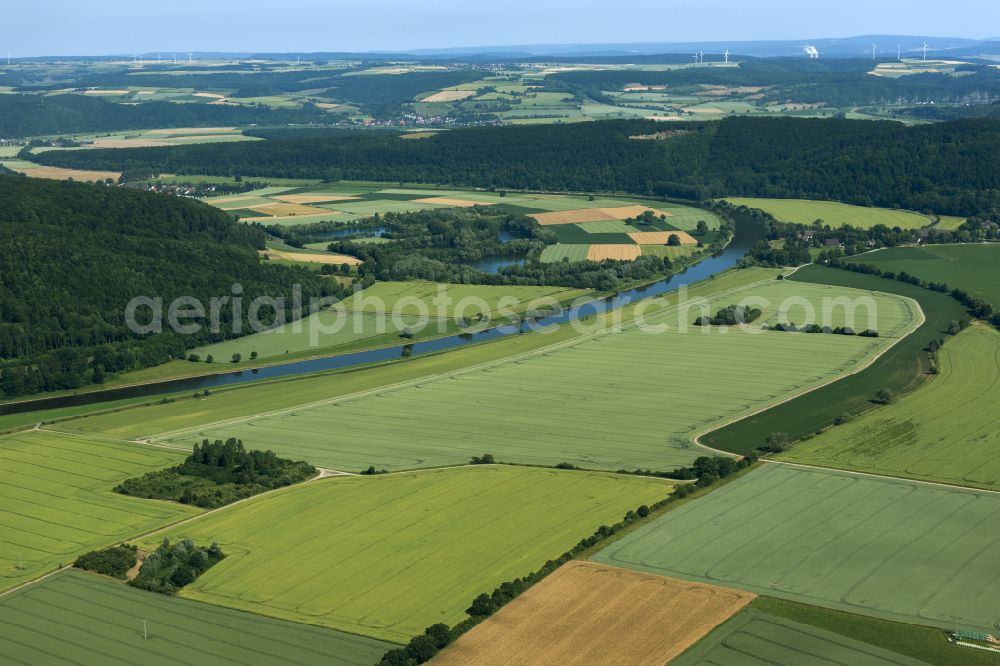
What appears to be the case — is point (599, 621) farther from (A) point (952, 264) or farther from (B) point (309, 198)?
(B) point (309, 198)

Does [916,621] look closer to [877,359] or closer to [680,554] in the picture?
[680,554]

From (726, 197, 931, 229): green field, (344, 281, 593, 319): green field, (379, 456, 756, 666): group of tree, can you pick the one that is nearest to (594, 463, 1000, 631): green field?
(379, 456, 756, 666): group of tree

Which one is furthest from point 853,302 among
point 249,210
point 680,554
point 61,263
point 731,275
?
point 249,210

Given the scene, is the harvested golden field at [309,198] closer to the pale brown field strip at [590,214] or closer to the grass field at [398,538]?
the pale brown field strip at [590,214]

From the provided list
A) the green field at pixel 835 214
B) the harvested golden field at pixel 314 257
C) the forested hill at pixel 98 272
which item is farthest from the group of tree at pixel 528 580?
the green field at pixel 835 214

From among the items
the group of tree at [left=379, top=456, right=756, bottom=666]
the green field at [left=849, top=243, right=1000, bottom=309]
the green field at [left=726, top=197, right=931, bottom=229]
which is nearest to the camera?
the group of tree at [left=379, top=456, right=756, bottom=666]

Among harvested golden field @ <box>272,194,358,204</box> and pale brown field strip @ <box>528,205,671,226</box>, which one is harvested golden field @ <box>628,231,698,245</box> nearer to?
pale brown field strip @ <box>528,205,671,226</box>

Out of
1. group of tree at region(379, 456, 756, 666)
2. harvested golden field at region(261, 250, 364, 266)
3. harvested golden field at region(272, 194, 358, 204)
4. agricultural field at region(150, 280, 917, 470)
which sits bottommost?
agricultural field at region(150, 280, 917, 470)
